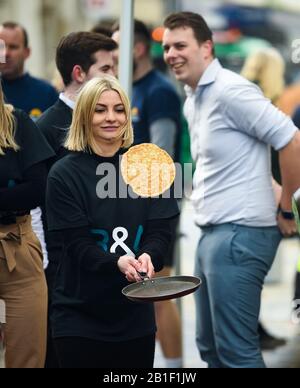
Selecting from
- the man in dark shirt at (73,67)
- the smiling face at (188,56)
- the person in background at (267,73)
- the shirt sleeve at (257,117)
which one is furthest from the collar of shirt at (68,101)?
the person in background at (267,73)

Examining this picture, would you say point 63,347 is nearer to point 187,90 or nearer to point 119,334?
point 119,334

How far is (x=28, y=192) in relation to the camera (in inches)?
192

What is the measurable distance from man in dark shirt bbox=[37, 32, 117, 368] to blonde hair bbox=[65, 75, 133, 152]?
65 centimetres

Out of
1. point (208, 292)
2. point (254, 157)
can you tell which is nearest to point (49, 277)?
point (208, 292)

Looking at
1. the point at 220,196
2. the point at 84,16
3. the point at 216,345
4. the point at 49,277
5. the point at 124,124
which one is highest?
the point at 84,16

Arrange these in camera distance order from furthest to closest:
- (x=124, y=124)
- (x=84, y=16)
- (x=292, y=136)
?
(x=84, y=16), (x=292, y=136), (x=124, y=124)

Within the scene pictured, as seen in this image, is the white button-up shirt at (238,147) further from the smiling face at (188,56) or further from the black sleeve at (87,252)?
the black sleeve at (87,252)

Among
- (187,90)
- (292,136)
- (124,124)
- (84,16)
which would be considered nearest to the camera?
(124,124)

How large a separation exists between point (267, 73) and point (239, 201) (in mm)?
3591

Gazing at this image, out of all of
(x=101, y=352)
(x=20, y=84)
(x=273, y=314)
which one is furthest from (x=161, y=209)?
(x=273, y=314)

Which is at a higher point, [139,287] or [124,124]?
[124,124]

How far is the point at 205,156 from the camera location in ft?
18.1

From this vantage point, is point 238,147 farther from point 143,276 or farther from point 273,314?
point 273,314

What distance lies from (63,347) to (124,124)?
0.91 metres
